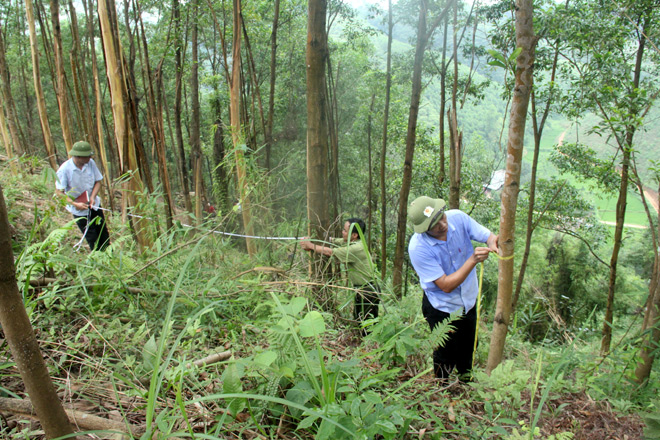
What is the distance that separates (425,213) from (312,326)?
1442 mm

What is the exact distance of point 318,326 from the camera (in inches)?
52.5

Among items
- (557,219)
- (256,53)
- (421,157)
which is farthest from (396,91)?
(557,219)

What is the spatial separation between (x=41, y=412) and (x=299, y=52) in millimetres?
14463

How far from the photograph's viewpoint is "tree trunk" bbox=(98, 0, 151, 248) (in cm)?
290

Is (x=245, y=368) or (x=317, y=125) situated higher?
(x=317, y=125)

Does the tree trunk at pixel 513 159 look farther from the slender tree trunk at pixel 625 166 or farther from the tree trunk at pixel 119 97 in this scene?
the slender tree trunk at pixel 625 166

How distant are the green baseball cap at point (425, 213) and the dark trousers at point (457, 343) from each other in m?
0.58

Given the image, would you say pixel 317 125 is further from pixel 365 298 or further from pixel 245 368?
pixel 245 368

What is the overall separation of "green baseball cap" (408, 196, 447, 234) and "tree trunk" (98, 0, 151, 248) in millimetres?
1918

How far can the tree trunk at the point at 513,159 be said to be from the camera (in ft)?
5.95

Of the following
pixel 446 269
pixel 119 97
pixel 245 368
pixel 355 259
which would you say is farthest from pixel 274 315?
pixel 119 97

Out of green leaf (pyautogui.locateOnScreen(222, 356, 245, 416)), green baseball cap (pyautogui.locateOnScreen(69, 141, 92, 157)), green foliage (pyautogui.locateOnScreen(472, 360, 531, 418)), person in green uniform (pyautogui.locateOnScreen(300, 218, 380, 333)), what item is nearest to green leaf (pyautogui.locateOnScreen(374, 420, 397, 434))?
green leaf (pyautogui.locateOnScreen(222, 356, 245, 416))

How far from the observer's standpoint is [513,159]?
196cm

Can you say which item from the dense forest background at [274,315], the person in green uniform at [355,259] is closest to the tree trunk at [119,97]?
the dense forest background at [274,315]
